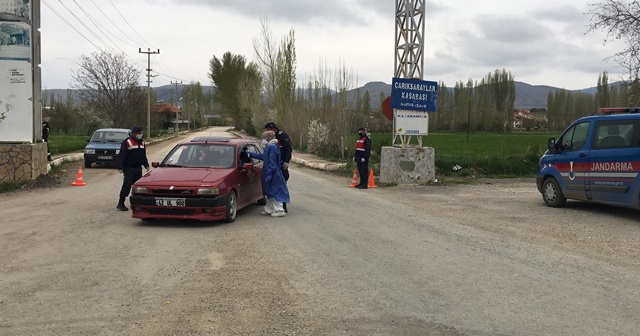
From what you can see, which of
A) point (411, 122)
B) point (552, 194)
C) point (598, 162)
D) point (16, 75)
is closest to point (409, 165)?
point (411, 122)

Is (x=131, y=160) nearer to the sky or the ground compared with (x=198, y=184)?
nearer to the sky

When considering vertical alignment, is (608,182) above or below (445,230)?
above

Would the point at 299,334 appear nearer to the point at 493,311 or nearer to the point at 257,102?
the point at 493,311

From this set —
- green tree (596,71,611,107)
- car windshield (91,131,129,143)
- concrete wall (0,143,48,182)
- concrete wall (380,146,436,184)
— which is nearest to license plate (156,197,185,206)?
concrete wall (0,143,48,182)

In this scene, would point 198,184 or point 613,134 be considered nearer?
point 198,184

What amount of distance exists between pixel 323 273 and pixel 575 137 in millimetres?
8252

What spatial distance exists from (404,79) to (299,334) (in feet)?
45.8

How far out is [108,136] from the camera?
78.9 feet

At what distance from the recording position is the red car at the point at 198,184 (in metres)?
9.53

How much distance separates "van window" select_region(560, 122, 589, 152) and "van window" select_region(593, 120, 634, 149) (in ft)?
1.20

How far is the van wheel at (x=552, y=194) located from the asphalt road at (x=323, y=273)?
23.9 inches

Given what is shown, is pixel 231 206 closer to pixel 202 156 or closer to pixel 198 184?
pixel 198 184

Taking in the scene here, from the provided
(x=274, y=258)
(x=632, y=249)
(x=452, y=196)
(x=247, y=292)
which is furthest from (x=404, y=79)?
(x=247, y=292)

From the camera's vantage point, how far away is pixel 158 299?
558 centimetres
